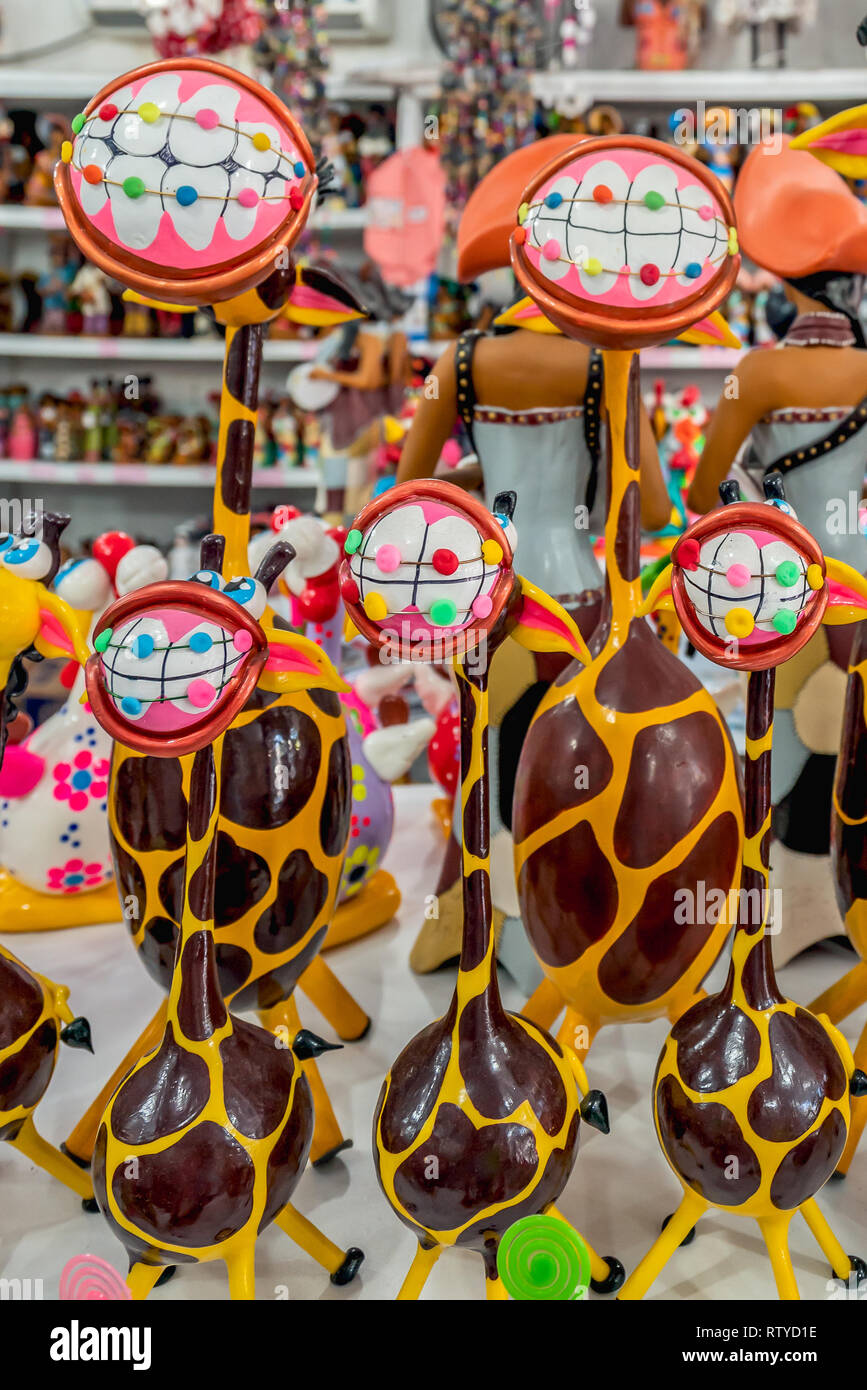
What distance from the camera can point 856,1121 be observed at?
38.3 inches

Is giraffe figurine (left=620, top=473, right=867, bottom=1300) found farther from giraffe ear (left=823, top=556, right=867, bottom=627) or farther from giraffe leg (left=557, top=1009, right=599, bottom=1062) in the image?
giraffe leg (left=557, top=1009, right=599, bottom=1062)

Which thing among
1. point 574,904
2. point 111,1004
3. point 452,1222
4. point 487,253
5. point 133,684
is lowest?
point 111,1004

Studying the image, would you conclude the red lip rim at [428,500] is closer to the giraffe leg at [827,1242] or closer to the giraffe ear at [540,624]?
the giraffe ear at [540,624]

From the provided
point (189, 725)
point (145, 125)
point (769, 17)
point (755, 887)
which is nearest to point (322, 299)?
point (145, 125)

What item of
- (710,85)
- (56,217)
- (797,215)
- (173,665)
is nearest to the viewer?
(173,665)

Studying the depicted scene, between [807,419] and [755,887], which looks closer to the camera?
[755,887]

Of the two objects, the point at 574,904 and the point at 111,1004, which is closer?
the point at 574,904

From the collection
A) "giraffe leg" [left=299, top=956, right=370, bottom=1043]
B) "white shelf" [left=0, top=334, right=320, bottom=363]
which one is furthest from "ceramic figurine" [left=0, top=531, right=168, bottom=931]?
"white shelf" [left=0, top=334, right=320, bottom=363]

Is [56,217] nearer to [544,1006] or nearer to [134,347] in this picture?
[134,347]

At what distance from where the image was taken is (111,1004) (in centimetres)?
128

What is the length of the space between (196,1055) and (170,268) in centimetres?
50
